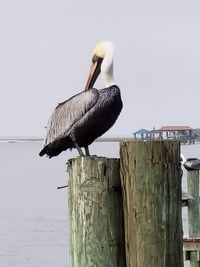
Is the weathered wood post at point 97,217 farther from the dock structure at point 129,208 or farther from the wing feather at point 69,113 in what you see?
the wing feather at point 69,113

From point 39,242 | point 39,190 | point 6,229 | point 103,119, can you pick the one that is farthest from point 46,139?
point 39,190

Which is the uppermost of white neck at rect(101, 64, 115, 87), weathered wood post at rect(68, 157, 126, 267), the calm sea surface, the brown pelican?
white neck at rect(101, 64, 115, 87)

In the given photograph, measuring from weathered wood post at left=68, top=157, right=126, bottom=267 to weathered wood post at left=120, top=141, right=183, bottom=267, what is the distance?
0.39ft

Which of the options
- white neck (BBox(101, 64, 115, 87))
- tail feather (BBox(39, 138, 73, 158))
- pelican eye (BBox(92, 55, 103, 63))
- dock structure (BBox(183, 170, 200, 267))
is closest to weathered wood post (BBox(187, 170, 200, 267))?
dock structure (BBox(183, 170, 200, 267))

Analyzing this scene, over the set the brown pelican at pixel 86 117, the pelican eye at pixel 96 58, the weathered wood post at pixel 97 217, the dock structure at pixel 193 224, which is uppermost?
the pelican eye at pixel 96 58

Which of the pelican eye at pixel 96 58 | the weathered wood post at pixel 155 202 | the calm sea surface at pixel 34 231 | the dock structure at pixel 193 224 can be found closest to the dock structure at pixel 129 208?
the weathered wood post at pixel 155 202

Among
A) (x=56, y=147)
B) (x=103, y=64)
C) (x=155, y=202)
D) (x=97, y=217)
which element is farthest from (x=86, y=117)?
(x=155, y=202)

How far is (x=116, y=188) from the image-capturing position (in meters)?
4.15

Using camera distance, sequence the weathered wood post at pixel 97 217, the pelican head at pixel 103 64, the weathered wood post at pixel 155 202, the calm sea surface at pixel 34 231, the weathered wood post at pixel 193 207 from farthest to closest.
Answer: the calm sea surface at pixel 34 231 → the weathered wood post at pixel 193 207 → the pelican head at pixel 103 64 → the weathered wood post at pixel 97 217 → the weathered wood post at pixel 155 202

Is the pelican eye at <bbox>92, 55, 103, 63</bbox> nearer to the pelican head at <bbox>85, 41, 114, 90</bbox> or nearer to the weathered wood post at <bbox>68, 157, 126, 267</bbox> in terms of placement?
the pelican head at <bbox>85, 41, 114, 90</bbox>

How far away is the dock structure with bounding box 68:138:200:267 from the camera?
3.99 m

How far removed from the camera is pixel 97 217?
413cm

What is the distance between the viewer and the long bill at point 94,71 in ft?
26.8

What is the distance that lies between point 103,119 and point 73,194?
3514mm
